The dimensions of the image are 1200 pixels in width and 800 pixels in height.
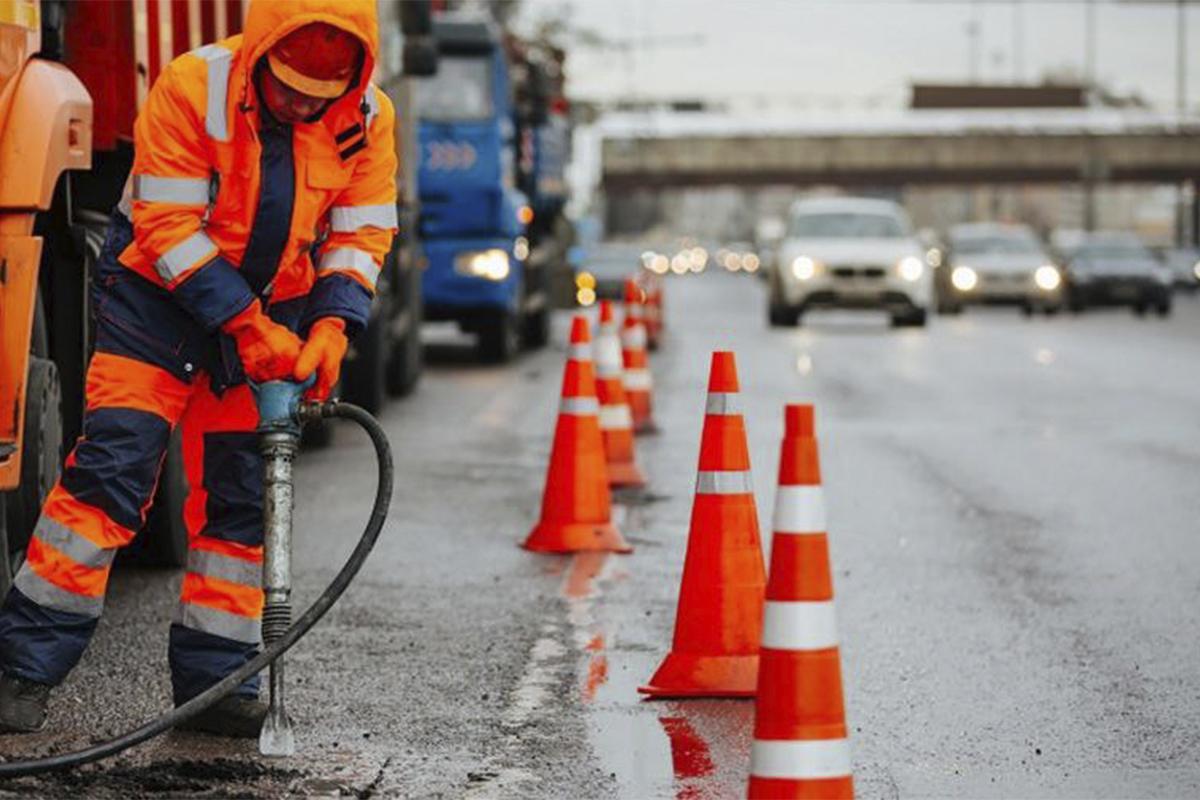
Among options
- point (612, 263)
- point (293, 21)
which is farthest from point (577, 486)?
point (612, 263)

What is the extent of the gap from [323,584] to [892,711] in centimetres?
321

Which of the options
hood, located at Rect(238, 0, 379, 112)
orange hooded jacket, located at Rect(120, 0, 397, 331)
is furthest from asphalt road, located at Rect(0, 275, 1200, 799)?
hood, located at Rect(238, 0, 379, 112)

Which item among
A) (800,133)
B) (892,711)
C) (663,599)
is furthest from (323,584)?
(800,133)

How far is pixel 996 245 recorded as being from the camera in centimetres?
4578

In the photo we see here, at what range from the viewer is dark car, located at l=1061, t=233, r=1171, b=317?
153 feet

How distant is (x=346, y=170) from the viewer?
6.59 m

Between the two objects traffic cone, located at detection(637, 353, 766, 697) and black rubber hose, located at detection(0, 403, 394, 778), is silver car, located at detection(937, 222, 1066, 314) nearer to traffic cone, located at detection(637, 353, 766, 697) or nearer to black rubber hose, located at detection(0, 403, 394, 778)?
traffic cone, located at detection(637, 353, 766, 697)

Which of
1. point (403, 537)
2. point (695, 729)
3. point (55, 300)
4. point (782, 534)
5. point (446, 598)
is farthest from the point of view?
point (403, 537)

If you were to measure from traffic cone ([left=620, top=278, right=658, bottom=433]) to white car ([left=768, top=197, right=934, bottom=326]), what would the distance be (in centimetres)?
1751

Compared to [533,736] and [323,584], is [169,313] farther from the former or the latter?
[323,584]

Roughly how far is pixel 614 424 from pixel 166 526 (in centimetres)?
403

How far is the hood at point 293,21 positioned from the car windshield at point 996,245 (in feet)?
130

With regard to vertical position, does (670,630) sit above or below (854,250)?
above

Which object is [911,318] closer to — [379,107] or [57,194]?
[57,194]
